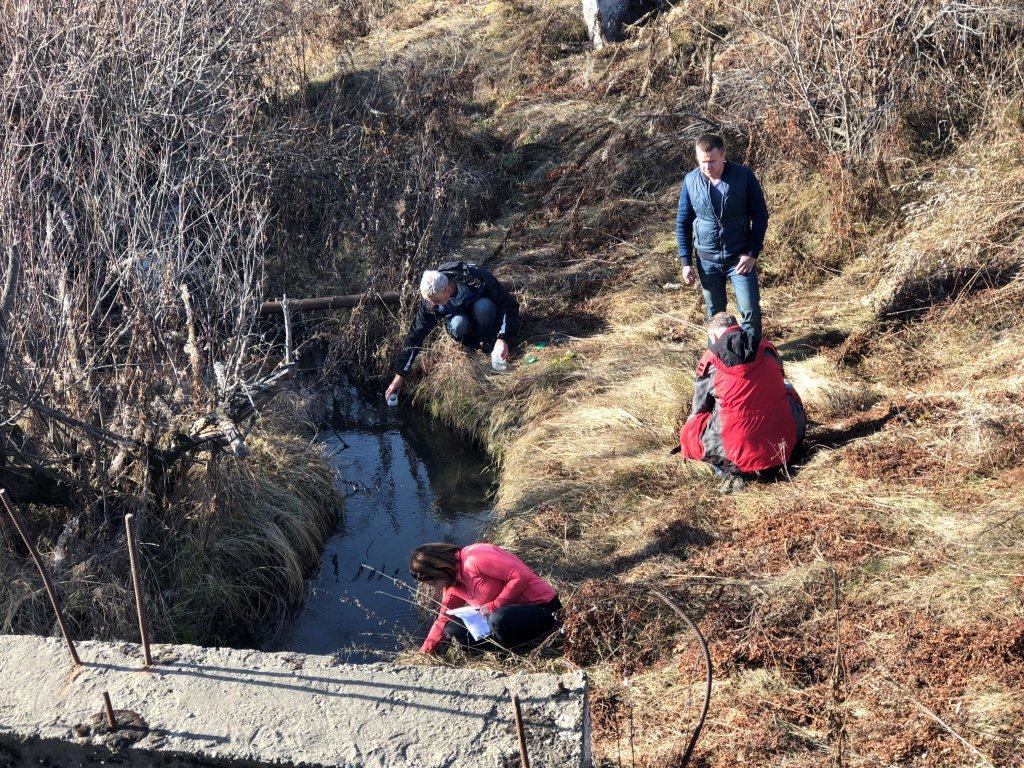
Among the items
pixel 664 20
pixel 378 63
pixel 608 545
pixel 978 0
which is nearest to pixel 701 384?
pixel 608 545

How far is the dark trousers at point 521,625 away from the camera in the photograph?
4730 millimetres

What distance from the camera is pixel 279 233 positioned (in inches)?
423

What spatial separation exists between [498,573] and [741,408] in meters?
1.68

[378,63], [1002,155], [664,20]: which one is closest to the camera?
[1002,155]

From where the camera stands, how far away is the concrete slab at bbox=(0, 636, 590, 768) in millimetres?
3211

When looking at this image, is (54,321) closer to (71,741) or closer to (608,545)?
(71,741)

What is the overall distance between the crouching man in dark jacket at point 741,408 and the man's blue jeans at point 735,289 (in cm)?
88

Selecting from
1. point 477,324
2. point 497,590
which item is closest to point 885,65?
point 477,324

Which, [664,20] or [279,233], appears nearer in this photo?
[279,233]

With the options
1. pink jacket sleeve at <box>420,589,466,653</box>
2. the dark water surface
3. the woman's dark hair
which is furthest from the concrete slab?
the dark water surface

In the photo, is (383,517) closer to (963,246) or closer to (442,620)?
(442,620)

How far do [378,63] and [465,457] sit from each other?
7.90 meters

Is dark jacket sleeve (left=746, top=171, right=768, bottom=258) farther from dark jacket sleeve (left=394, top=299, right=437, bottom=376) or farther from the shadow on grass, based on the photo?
dark jacket sleeve (left=394, top=299, right=437, bottom=376)

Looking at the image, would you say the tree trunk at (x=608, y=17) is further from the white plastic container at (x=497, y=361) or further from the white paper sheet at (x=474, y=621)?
the white paper sheet at (x=474, y=621)
